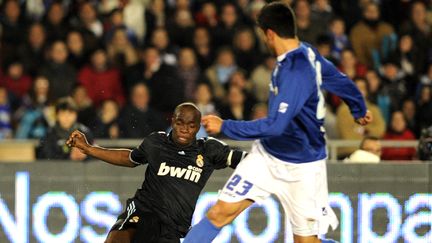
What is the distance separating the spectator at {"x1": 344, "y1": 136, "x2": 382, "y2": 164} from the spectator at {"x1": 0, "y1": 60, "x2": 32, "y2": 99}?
14.4ft

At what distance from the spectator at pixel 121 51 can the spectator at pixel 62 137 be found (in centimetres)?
245

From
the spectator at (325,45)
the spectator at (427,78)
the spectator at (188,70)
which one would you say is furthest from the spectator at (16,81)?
the spectator at (427,78)

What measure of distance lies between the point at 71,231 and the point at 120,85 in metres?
3.88

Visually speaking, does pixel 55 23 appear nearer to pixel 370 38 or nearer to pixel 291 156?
pixel 370 38

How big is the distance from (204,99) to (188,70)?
72 cm

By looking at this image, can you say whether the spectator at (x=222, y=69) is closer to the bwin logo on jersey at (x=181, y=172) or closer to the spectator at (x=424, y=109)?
the spectator at (x=424, y=109)

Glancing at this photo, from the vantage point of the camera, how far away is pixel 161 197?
8.90m

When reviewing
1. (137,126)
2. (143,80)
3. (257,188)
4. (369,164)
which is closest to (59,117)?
(137,126)

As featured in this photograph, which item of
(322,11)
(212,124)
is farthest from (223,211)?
(322,11)

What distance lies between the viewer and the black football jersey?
8.91m

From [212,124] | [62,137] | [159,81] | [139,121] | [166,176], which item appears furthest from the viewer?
[159,81]

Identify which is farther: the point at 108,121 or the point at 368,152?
the point at 108,121

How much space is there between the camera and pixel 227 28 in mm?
15094

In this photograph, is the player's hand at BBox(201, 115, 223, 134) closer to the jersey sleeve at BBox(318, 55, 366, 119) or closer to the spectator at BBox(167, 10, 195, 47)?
the jersey sleeve at BBox(318, 55, 366, 119)
